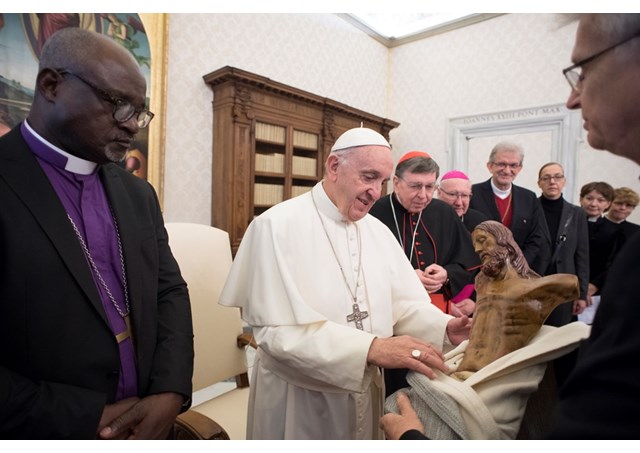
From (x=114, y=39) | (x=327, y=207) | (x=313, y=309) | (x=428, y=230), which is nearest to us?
(x=313, y=309)

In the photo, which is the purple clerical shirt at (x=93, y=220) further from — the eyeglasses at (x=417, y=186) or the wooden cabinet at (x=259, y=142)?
the wooden cabinet at (x=259, y=142)

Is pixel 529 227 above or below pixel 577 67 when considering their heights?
below

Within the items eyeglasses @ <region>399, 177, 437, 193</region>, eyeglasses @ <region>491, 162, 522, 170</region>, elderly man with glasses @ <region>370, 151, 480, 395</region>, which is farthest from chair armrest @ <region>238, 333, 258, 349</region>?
eyeglasses @ <region>491, 162, 522, 170</region>

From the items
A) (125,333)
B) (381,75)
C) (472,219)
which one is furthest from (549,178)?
(381,75)

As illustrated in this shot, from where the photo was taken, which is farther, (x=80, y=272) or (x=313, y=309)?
(x=313, y=309)

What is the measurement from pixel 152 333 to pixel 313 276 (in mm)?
707

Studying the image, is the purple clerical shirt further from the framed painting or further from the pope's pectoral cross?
the framed painting

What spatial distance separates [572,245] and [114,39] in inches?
190

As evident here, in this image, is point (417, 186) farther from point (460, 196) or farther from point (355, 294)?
point (355, 294)

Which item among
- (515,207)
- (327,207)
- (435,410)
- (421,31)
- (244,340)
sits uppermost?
(421,31)

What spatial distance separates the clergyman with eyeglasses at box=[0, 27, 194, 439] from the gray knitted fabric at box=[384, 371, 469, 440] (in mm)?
815

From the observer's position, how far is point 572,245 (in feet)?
12.4

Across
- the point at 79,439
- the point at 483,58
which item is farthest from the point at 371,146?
the point at 483,58

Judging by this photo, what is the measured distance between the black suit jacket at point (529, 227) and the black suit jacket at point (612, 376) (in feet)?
10.6
